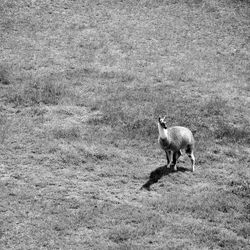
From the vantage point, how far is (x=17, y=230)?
46.7ft

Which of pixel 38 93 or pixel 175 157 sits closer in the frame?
pixel 175 157

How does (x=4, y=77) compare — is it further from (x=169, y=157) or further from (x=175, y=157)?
(x=175, y=157)

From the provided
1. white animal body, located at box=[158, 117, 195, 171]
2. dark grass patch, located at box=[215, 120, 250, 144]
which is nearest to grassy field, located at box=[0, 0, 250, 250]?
dark grass patch, located at box=[215, 120, 250, 144]

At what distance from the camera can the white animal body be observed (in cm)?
1692

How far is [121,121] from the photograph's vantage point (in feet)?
68.9

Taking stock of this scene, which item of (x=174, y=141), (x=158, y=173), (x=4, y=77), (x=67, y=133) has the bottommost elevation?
(x=158, y=173)

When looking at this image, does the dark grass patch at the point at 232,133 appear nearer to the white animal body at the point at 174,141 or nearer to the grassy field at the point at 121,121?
the grassy field at the point at 121,121

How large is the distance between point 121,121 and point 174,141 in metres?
4.34

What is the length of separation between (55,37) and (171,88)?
820 centimetres

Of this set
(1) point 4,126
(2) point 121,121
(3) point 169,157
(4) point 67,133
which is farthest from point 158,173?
(1) point 4,126

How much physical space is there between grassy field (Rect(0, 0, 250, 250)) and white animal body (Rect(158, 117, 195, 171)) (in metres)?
0.57

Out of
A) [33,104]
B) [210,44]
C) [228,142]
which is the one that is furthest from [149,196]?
[210,44]

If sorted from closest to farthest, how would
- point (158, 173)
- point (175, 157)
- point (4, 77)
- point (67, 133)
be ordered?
1. point (158, 173)
2. point (175, 157)
3. point (67, 133)
4. point (4, 77)

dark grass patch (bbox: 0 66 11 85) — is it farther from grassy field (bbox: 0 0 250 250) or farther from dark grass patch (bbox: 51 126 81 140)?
dark grass patch (bbox: 51 126 81 140)
